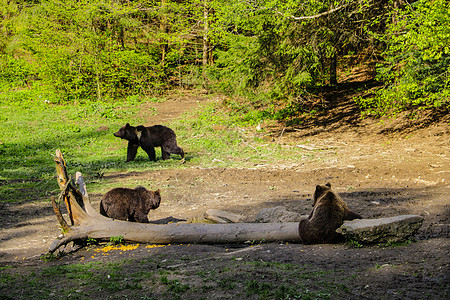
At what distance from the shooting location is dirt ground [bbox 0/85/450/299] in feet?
14.7

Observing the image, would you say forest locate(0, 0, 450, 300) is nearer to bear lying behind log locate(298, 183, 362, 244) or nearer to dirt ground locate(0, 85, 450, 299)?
dirt ground locate(0, 85, 450, 299)

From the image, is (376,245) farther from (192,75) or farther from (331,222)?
(192,75)

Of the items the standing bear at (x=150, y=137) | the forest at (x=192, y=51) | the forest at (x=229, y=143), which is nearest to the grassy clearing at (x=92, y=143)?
the forest at (x=229, y=143)

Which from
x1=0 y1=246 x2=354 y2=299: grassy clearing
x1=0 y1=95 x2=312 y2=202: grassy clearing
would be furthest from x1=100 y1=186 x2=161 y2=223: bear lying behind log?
x1=0 y1=95 x2=312 y2=202: grassy clearing

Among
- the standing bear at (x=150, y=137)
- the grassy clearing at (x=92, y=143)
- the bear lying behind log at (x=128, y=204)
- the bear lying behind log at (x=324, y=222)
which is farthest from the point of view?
the standing bear at (x=150, y=137)

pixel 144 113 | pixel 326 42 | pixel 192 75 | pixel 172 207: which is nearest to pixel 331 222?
pixel 172 207

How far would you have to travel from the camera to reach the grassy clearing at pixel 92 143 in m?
12.4

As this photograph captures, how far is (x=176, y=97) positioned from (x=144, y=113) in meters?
4.10

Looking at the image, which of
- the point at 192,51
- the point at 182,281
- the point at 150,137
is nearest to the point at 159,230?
the point at 182,281

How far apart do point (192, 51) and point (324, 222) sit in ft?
81.8

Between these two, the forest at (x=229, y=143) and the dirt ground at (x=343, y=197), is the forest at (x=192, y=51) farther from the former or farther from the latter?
the dirt ground at (x=343, y=197)

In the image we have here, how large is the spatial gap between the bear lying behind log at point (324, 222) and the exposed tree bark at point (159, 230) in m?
0.19

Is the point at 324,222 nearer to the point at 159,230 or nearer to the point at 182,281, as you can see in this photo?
the point at 182,281

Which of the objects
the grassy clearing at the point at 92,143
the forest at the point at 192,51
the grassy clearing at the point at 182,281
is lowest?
the grassy clearing at the point at 92,143
